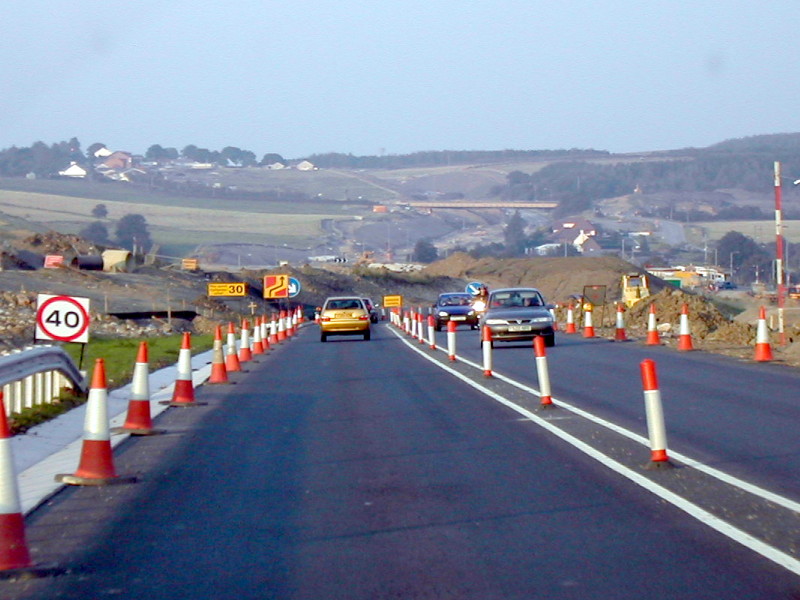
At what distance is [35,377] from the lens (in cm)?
1586

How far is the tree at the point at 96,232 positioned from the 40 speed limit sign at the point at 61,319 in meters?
115

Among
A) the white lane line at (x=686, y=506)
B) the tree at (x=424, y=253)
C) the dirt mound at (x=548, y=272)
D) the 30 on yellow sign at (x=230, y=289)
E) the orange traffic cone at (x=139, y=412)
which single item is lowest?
the white lane line at (x=686, y=506)

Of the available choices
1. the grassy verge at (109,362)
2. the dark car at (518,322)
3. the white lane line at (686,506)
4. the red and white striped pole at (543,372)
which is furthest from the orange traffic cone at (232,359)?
the white lane line at (686,506)

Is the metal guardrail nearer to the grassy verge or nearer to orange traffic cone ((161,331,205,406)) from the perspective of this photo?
the grassy verge

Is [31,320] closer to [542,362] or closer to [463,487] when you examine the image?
[542,362]

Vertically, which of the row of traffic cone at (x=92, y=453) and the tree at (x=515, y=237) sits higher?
the tree at (x=515, y=237)

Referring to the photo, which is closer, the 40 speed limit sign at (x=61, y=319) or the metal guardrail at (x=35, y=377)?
the metal guardrail at (x=35, y=377)

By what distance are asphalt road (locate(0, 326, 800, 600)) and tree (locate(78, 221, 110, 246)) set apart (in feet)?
392

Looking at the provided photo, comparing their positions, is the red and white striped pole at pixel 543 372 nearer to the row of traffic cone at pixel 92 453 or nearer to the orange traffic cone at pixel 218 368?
the row of traffic cone at pixel 92 453

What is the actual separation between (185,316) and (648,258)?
94279mm

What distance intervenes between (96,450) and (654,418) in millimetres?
4617

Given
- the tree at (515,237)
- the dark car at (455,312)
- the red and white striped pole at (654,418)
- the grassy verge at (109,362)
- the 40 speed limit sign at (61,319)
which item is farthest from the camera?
the tree at (515,237)

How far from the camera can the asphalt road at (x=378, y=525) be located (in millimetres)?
6863

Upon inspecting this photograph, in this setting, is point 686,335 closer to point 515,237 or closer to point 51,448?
point 51,448
